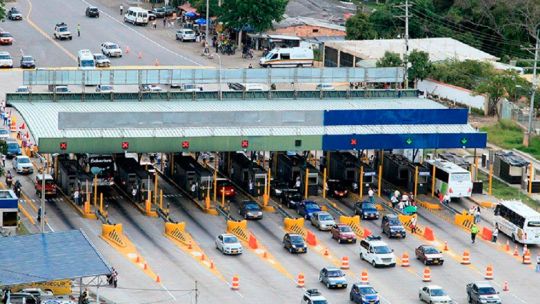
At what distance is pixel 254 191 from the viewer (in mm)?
133000

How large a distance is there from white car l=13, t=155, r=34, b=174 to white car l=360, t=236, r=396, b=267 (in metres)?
34.5

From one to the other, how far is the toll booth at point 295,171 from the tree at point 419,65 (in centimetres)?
3819

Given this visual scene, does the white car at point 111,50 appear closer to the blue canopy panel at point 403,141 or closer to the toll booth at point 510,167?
the toll booth at point 510,167

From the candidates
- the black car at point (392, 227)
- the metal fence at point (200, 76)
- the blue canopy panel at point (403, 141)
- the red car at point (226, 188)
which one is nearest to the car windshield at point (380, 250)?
the black car at point (392, 227)

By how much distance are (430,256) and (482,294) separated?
9.75m

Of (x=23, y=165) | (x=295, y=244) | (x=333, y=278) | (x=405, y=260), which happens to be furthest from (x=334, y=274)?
(x=23, y=165)

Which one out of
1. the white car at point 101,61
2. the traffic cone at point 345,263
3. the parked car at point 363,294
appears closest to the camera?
the parked car at point 363,294

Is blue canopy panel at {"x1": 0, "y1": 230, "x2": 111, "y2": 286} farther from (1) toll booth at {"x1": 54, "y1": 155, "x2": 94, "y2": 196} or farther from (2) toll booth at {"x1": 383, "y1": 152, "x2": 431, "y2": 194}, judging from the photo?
(2) toll booth at {"x1": 383, "y1": 152, "x2": 431, "y2": 194}

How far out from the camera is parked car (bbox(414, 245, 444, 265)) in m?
116

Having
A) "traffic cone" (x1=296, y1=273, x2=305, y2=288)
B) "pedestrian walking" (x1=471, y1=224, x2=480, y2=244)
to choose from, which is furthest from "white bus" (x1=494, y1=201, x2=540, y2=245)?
"traffic cone" (x1=296, y1=273, x2=305, y2=288)

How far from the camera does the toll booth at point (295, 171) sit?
439ft

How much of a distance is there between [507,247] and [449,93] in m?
54.3

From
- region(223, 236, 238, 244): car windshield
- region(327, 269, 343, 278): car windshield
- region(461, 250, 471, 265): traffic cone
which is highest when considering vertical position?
region(223, 236, 238, 244): car windshield

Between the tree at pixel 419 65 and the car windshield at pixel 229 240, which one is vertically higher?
the tree at pixel 419 65
